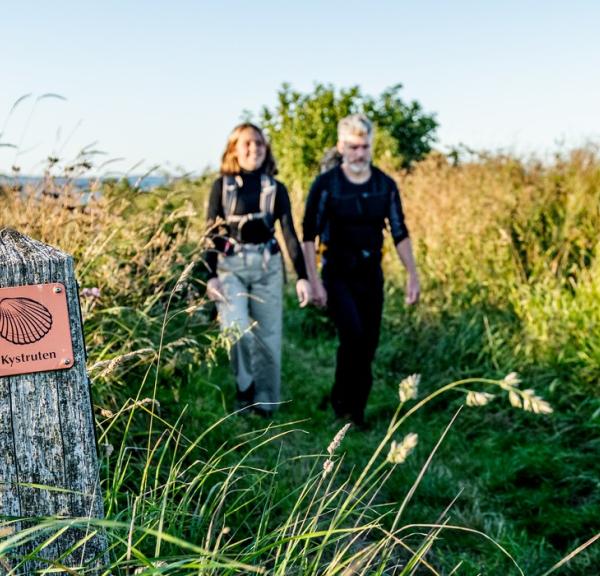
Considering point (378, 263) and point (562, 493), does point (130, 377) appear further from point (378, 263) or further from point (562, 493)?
point (562, 493)

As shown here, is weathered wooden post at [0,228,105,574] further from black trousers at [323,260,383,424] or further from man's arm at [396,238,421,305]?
man's arm at [396,238,421,305]

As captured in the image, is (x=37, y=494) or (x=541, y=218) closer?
(x=37, y=494)

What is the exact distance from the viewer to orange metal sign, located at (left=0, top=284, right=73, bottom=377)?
1.77 m

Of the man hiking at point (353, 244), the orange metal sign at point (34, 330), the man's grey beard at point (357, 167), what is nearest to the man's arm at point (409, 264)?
the man hiking at point (353, 244)

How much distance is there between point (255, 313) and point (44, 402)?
12.1ft

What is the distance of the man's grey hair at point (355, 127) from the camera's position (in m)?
5.17

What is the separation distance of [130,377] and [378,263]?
2.03m

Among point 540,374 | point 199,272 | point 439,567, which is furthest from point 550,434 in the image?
point 199,272

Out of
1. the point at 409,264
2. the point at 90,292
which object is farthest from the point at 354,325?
the point at 90,292

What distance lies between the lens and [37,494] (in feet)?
6.14

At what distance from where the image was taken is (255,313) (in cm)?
552

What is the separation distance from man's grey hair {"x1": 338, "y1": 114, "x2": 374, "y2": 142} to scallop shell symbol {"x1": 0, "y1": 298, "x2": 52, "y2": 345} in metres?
3.69

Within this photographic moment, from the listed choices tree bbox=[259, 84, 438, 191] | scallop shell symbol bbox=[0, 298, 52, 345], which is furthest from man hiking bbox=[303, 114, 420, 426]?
tree bbox=[259, 84, 438, 191]

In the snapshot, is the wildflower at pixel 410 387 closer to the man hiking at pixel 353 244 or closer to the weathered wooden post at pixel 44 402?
the weathered wooden post at pixel 44 402
